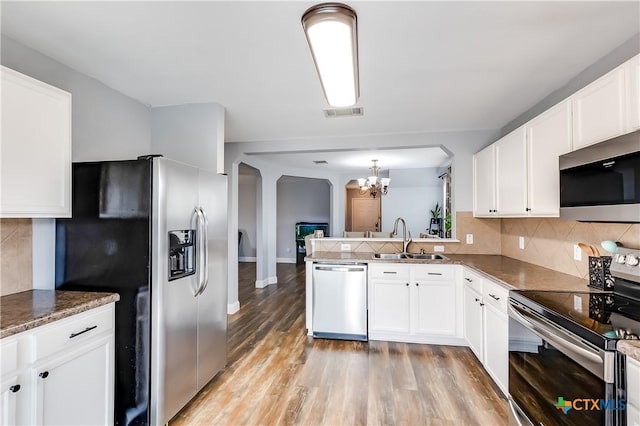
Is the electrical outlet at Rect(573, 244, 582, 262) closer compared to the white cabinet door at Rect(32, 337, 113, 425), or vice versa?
the white cabinet door at Rect(32, 337, 113, 425)

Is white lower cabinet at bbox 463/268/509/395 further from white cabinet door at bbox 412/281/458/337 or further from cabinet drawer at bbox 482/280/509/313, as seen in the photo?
white cabinet door at bbox 412/281/458/337

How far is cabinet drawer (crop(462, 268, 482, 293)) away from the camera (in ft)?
8.96

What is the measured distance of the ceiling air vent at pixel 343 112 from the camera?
3145mm

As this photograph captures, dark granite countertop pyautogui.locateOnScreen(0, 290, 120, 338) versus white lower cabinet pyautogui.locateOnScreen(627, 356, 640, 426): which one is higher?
dark granite countertop pyautogui.locateOnScreen(0, 290, 120, 338)

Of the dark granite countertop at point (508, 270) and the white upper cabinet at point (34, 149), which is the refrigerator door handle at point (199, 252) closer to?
the white upper cabinet at point (34, 149)

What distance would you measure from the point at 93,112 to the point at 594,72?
3.73m

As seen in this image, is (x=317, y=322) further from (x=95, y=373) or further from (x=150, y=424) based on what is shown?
(x=95, y=373)

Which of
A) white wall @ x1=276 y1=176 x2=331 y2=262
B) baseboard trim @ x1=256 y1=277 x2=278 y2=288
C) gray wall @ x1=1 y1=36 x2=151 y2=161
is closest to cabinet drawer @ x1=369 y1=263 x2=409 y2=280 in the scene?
gray wall @ x1=1 y1=36 x2=151 y2=161

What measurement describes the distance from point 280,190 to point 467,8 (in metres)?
8.37

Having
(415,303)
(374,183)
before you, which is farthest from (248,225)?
(415,303)

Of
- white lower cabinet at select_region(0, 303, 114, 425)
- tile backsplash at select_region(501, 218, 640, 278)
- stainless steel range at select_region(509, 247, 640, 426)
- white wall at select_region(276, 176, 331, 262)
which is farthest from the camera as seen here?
white wall at select_region(276, 176, 331, 262)

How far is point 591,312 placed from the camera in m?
1.52

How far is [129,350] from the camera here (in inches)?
74.9

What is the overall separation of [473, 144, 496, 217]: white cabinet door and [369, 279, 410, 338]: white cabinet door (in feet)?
3.91
